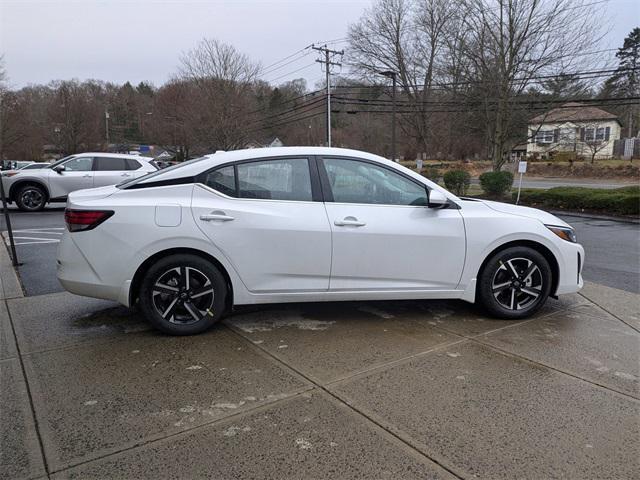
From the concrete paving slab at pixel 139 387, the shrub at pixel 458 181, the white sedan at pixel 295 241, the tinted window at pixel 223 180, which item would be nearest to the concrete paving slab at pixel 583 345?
the white sedan at pixel 295 241

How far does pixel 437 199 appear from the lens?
13.5 ft

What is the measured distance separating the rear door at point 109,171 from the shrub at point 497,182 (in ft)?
49.1

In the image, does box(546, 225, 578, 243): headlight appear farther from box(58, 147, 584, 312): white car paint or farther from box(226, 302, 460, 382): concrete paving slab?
box(226, 302, 460, 382): concrete paving slab

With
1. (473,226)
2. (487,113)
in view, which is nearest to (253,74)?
(487,113)

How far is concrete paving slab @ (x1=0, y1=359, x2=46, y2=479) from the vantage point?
2.29m

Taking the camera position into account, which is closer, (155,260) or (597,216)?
(155,260)

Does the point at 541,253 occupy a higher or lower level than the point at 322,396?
higher

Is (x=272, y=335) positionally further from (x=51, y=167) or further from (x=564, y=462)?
(x=51, y=167)

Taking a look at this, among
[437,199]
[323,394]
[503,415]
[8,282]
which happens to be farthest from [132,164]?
[503,415]

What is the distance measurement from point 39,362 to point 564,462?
11.3ft

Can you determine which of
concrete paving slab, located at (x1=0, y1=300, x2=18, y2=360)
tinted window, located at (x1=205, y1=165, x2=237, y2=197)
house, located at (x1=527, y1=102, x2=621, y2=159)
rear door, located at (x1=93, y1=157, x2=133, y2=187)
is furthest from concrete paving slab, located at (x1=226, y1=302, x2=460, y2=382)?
house, located at (x1=527, y1=102, x2=621, y2=159)

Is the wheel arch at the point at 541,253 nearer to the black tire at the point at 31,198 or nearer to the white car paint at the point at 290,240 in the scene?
the white car paint at the point at 290,240

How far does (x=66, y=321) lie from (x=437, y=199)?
3.50 metres

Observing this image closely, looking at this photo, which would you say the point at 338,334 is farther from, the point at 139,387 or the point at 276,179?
the point at 139,387
